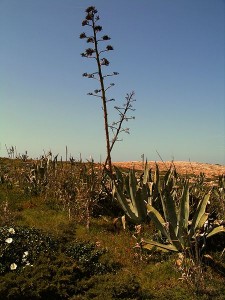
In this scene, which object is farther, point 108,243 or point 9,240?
point 108,243

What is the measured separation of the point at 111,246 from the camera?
8078mm

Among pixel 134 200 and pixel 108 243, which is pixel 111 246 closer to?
pixel 108 243

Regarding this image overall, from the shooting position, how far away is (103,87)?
36.1 feet

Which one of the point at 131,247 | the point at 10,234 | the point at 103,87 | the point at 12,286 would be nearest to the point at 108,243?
the point at 131,247

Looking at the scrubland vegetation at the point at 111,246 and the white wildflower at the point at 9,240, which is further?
the white wildflower at the point at 9,240

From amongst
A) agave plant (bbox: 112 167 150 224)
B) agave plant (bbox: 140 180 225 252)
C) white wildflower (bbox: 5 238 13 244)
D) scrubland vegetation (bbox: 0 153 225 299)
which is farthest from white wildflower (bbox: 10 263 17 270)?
agave plant (bbox: 112 167 150 224)

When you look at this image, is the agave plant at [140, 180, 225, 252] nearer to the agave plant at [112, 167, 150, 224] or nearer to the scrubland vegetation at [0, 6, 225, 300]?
the scrubland vegetation at [0, 6, 225, 300]

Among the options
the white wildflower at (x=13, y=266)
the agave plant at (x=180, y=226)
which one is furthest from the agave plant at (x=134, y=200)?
the white wildflower at (x=13, y=266)

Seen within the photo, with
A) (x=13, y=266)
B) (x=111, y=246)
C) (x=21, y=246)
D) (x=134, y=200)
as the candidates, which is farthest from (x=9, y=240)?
(x=134, y=200)

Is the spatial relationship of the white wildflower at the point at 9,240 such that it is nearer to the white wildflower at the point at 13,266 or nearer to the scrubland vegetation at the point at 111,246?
the scrubland vegetation at the point at 111,246

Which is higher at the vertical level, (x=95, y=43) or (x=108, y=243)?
(x=95, y=43)

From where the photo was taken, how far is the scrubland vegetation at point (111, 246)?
610 centimetres

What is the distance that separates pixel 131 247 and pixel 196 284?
7.35 ft

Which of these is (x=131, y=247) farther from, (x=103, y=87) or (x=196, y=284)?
(x=103, y=87)
